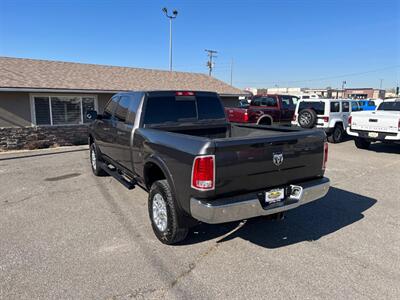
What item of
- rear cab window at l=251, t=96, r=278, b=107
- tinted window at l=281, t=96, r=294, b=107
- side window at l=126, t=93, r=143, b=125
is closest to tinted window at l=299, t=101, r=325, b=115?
tinted window at l=281, t=96, r=294, b=107

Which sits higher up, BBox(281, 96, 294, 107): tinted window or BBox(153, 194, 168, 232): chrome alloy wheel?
BBox(281, 96, 294, 107): tinted window

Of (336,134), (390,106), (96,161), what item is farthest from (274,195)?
(336,134)

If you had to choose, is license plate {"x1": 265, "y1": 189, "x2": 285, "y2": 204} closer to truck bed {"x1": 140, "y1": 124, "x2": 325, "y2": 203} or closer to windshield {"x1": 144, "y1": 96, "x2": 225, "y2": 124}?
truck bed {"x1": 140, "y1": 124, "x2": 325, "y2": 203}

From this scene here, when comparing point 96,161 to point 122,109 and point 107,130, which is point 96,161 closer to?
point 107,130

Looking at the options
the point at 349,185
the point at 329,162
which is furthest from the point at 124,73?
the point at 349,185

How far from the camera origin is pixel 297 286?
8.96ft

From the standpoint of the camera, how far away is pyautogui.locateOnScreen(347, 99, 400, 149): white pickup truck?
8.83 meters

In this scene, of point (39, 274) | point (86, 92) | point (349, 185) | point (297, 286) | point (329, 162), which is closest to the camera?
point (297, 286)

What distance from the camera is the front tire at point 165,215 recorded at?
3.29 m

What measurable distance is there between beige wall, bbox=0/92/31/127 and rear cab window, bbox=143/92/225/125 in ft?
33.6

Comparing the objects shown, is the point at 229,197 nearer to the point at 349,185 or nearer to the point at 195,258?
the point at 195,258

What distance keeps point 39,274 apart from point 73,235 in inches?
35.5

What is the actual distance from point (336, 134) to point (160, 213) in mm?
11184

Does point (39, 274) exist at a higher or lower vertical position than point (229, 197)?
lower
